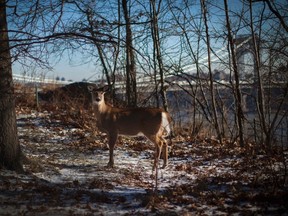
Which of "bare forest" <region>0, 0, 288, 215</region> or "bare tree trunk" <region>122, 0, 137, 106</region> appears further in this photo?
"bare tree trunk" <region>122, 0, 137, 106</region>

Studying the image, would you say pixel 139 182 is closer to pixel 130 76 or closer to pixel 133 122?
pixel 133 122

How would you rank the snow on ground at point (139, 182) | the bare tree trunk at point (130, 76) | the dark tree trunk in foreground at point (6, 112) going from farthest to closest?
the bare tree trunk at point (130, 76) < the dark tree trunk in foreground at point (6, 112) < the snow on ground at point (139, 182)

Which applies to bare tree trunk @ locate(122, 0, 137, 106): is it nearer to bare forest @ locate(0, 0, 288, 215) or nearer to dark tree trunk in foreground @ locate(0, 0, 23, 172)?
bare forest @ locate(0, 0, 288, 215)

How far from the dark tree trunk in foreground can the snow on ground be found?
27 cm

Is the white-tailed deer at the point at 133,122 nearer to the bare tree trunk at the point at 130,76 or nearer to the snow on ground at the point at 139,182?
the snow on ground at the point at 139,182

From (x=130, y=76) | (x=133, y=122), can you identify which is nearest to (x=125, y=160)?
(x=133, y=122)

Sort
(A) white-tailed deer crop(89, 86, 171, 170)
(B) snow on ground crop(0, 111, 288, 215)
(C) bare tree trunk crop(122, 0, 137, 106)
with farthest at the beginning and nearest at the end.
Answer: (C) bare tree trunk crop(122, 0, 137, 106) → (A) white-tailed deer crop(89, 86, 171, 170) → (B) snow on ground crop(0, 111, 288, 215)

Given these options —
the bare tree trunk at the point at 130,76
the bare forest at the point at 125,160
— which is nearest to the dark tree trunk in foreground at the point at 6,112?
the bare forest at the point at 125,160

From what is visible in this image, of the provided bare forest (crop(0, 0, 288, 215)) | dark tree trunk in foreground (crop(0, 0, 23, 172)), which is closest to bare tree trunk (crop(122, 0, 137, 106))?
bare forest (crop(0, 0, 288, 215))

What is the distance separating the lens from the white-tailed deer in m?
6.77

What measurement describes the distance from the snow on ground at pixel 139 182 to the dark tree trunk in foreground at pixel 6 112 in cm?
27

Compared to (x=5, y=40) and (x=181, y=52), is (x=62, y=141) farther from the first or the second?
(x=181, y=52)

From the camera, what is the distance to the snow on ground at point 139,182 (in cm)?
425

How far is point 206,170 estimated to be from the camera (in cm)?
627
